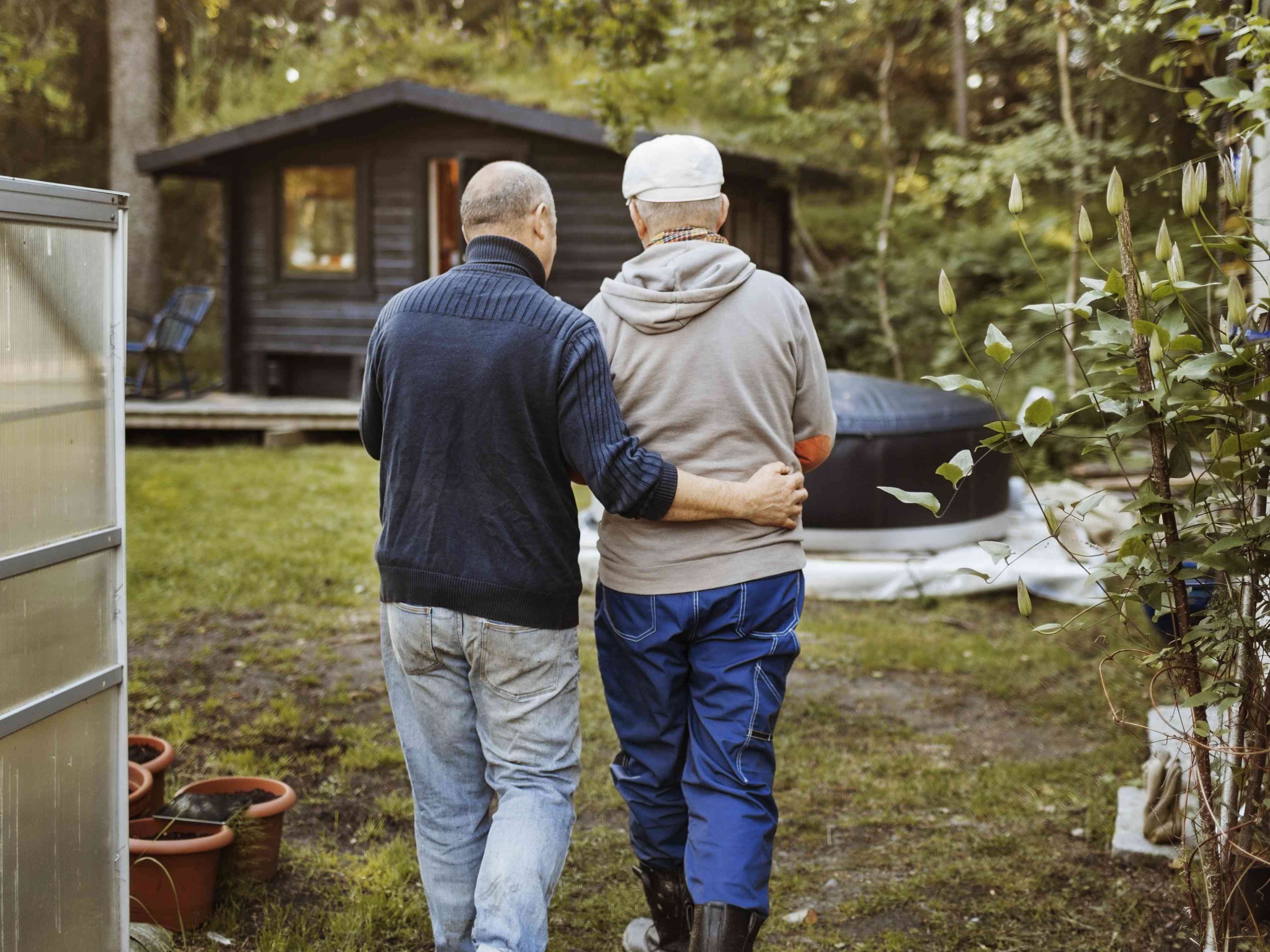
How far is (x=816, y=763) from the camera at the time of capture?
4512mm

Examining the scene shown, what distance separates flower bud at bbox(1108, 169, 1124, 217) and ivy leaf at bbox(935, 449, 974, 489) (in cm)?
51

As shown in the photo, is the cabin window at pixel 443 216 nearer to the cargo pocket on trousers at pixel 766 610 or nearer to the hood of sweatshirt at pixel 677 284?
the hood of sweatshirt at pixel 677 284

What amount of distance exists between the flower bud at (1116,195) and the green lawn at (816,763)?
35.4 inches

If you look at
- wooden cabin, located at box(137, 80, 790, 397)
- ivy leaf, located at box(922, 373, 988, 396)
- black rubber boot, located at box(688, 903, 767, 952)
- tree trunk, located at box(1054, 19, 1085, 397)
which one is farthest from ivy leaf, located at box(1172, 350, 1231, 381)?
wooden cabin, located at box(137, 80, 790, 397)

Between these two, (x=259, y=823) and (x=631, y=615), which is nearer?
(x=631, y=615)

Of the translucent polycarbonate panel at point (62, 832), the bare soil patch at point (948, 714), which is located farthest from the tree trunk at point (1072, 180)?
the translucent polycarbonate panel at point (62, 832)

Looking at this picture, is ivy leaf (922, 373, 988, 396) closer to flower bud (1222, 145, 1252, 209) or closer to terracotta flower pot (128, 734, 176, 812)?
flower bud (1222, 145, 1252, 209)

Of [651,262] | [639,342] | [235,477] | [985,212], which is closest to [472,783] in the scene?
[639,342]

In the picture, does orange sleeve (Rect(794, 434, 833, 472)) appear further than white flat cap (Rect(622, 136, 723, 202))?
Yes

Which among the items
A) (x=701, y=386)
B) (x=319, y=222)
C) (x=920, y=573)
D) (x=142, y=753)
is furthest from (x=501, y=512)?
(x=319, y=222)

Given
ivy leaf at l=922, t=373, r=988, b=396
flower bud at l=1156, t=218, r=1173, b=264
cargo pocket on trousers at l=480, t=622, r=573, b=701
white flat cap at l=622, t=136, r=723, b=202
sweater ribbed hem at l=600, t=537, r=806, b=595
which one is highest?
white flat cap at l=622, t=136, r=723, b=202

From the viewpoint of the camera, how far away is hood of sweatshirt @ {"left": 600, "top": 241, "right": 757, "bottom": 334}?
2.56m

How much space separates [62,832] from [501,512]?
1101mm

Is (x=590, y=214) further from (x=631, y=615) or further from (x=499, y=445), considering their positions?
(x=499, y=445)
